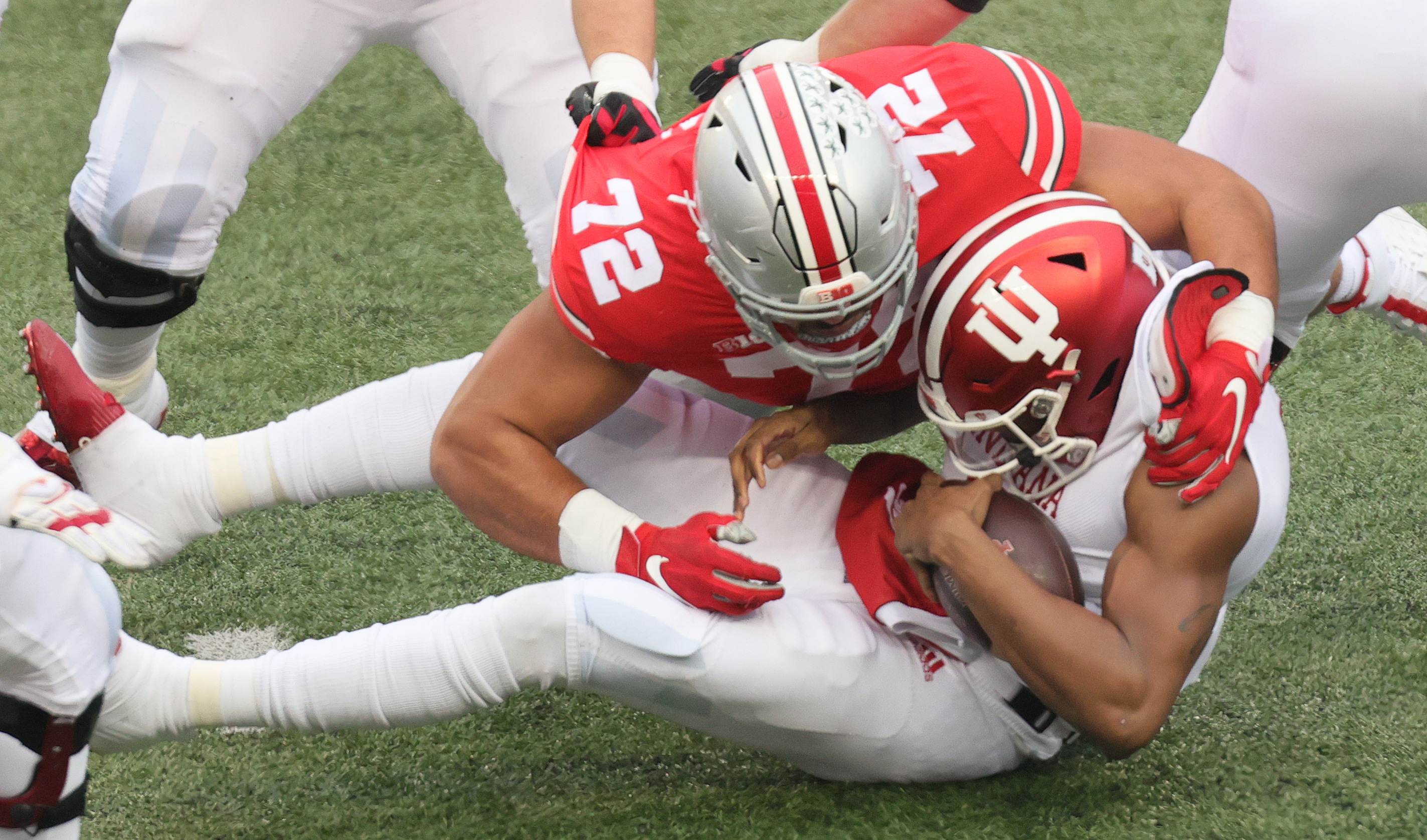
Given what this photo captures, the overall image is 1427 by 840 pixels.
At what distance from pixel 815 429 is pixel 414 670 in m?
0.64

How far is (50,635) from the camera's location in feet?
5.31

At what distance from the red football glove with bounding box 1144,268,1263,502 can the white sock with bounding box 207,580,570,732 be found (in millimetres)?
736

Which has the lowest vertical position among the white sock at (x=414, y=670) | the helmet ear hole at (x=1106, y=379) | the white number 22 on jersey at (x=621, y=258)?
the white sock at (x=414, y=670)

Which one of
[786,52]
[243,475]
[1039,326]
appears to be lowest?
[243,475]

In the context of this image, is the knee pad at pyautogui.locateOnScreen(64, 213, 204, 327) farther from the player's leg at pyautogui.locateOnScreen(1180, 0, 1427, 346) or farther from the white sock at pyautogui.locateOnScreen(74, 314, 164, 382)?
the player's leg at pyautogui.locateOnScreen(1180, 0, 1427, 346)

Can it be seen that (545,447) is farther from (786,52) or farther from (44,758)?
(786,52)

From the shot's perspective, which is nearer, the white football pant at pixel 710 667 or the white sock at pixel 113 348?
the white football pant at pixel 710 667

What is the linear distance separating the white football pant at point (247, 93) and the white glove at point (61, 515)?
76 centimetres

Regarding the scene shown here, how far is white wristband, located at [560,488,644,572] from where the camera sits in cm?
187

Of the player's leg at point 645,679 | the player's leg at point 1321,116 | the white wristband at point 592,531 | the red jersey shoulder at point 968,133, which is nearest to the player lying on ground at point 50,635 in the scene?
the player's leg at point 645,679

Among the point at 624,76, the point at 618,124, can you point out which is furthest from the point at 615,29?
the point at 618,124

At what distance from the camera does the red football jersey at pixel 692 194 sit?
1776 millimetres

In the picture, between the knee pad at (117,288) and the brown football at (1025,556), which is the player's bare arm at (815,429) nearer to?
the brown football at (1025,556)

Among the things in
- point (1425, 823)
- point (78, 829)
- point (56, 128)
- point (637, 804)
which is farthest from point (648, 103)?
point (56, 128)
